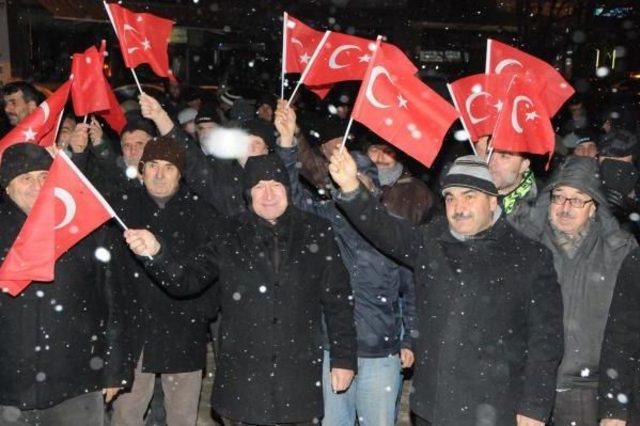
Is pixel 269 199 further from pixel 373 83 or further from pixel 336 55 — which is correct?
pixel 336 55

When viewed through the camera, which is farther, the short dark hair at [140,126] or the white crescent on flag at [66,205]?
the short dark hair at [140,126]

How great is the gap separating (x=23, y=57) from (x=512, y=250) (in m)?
17.6

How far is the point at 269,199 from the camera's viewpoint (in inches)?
174

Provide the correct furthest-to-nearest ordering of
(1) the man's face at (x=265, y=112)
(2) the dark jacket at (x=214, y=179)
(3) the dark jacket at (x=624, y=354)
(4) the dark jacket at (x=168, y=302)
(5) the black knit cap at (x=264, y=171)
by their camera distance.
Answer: (1) the man's face at (x=265, y=112) → (2) the dark jacket at (x=214, y=179) → (4) the dark jacket at (x=168, y=302) → (5) the black knit cap at (x=264, y=171) → (3) the dark jacket at (x=624, y=354)

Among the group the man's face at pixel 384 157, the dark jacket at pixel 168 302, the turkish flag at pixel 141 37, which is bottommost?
the dark jacket at pixel 168 302

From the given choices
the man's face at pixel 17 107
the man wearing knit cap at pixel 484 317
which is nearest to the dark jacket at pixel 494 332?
the man wearing knit cap at pixel 484 317

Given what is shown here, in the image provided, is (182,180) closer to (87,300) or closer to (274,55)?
(87,300)

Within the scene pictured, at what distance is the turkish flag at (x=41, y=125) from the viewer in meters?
4.86

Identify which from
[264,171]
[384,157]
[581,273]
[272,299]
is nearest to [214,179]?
[384,157]

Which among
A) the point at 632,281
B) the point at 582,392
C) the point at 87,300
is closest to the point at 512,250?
the point at 632,281

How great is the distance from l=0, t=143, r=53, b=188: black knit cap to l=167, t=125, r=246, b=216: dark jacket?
1.32m

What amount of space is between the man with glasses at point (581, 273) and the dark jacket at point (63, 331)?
2.43 m

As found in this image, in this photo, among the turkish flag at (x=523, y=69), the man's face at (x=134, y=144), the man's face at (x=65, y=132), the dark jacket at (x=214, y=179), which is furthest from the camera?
the man's face at (x=65, y=132)

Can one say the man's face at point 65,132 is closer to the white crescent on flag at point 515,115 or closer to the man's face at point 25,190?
the man's face at point 25,190
